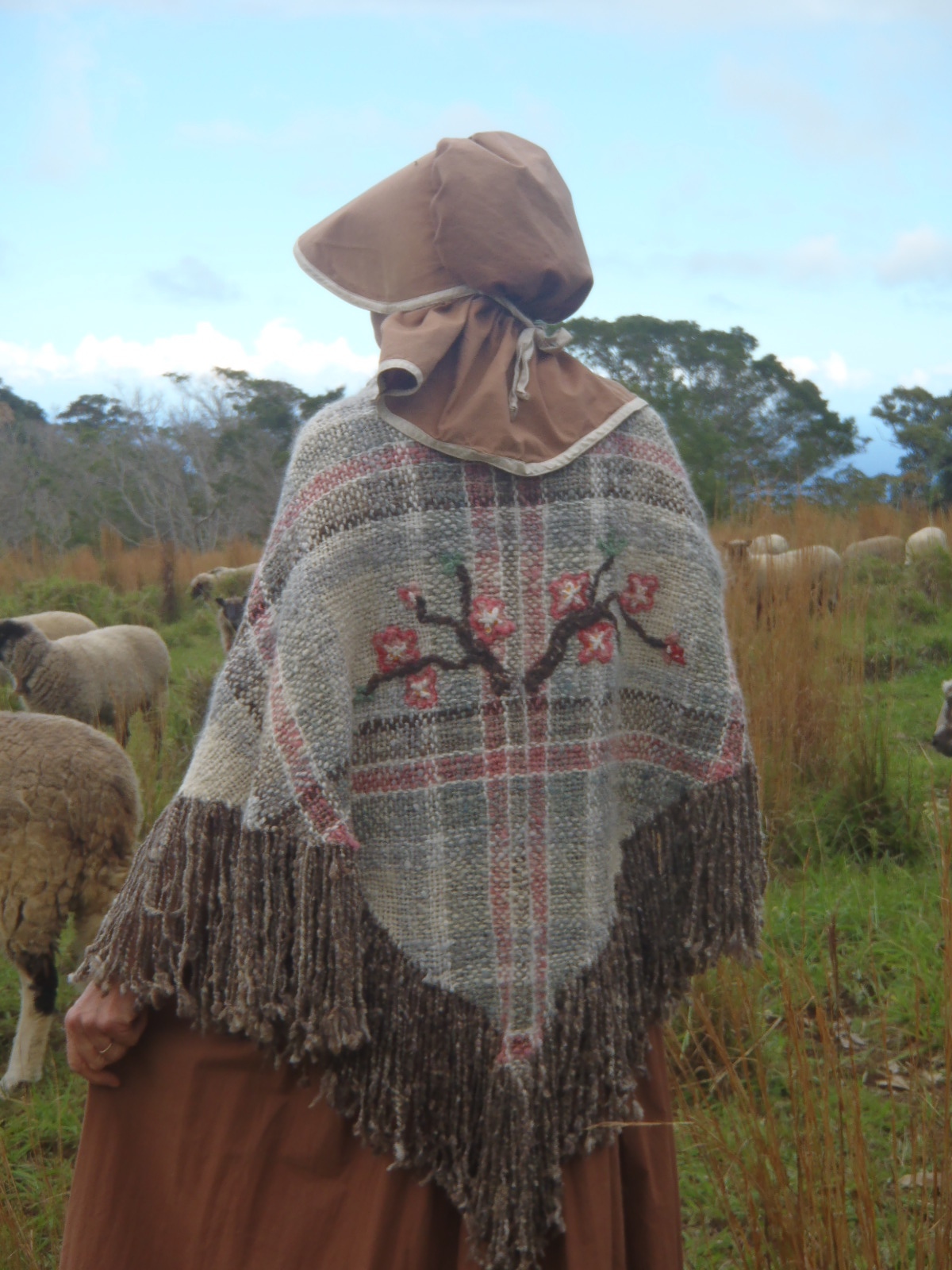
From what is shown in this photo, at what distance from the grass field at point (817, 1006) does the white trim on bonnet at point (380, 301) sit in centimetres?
94

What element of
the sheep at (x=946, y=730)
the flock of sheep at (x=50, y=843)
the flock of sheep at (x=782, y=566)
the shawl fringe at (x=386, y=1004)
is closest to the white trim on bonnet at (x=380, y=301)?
the shawl fringe at (x=386, y=1004)

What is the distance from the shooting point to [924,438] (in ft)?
61.3

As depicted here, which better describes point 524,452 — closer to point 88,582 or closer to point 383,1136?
point 383,1136

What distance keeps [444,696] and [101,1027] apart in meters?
0.60

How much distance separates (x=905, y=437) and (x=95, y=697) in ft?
57.7

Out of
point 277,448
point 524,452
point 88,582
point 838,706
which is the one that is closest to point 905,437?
point 277,448

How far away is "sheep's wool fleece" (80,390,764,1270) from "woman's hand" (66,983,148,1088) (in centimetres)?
4

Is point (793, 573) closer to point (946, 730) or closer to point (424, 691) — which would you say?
point (946, 730)

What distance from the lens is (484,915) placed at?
1.35 meters

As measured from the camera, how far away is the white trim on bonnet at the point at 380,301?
4.61 feet

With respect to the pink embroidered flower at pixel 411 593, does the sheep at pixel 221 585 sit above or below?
above

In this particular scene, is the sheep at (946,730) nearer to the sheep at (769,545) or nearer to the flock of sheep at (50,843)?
the sheep at (769,545)

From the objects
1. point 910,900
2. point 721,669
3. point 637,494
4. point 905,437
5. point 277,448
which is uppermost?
point 277,448

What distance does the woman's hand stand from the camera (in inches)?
51.1
